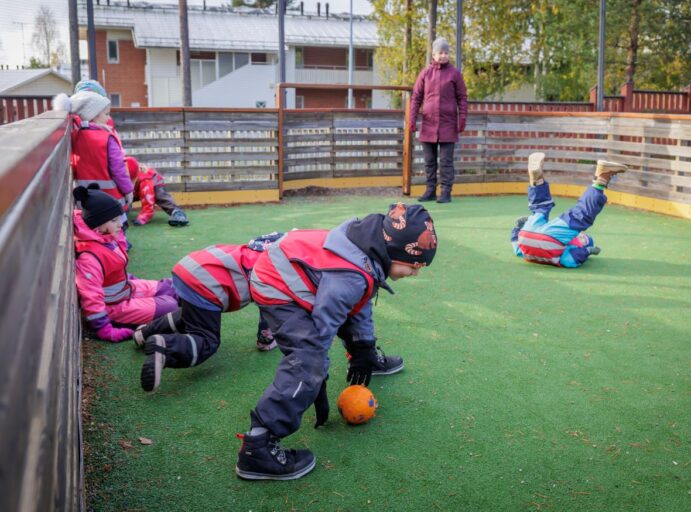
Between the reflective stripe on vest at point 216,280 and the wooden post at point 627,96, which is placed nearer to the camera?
the reflective stripe on vest at point 216,280

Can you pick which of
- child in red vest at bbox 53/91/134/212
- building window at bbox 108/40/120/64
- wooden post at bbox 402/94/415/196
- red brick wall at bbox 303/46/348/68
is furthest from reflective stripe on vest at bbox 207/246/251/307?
red brick wall at bbox 303/46/348/68

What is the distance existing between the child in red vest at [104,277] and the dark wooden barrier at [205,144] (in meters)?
5.75

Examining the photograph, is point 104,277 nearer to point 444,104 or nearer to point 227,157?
point 227,157

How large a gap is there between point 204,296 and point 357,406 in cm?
100

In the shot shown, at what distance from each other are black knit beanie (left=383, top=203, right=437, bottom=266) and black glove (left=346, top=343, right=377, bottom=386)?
0.68 metres

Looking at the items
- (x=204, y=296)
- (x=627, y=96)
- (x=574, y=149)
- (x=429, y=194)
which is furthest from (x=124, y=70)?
(x=204, y=296)

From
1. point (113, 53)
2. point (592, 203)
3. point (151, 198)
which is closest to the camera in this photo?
point (592, 203)

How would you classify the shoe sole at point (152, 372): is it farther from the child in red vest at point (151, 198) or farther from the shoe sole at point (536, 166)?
the child in red vest at point (151, 198)

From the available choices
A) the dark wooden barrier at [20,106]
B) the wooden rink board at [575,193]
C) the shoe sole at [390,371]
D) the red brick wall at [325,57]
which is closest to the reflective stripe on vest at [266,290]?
the shoe sole at [390,371]

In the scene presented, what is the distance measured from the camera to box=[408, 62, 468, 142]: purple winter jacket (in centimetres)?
1055

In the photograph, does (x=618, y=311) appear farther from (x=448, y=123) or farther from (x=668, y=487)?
(x=448, y=123)

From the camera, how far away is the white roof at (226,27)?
127 ft

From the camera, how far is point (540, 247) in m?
6.51

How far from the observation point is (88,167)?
226 inches
